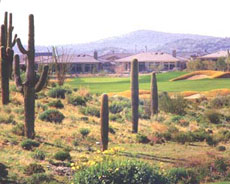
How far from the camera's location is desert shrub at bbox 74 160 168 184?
12312 mm

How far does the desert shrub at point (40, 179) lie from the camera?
14.8 m

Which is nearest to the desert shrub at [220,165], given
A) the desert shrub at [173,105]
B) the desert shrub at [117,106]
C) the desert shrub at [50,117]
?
the desert shrub at [50,117]

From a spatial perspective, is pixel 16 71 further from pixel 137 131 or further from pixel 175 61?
pixel 175 61

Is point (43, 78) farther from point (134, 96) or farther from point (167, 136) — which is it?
point (167, 136)

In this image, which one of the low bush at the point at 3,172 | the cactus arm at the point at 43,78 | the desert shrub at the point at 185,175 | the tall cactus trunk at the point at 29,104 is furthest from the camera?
the tall cactus trunk at the point at 29,104

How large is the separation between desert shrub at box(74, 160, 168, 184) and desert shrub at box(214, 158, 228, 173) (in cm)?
572

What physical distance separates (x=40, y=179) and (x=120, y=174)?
11.8ft

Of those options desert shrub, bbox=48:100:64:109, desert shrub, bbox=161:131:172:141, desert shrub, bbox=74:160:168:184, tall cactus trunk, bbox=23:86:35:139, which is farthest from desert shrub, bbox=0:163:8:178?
desert shrub, bbox=48:100:64:109

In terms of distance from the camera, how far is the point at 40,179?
15.0 meters

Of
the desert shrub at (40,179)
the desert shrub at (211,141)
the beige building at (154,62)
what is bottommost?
the desert shrub at (211,141)

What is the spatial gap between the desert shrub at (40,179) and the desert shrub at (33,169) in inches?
20.5

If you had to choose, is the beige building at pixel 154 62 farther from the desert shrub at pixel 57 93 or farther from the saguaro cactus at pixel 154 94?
the saguaro cactus at pixel 154 94

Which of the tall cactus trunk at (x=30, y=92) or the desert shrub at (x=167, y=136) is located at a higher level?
the tall cactus trunk at (x=30, y=92)

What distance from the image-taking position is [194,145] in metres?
24.8
